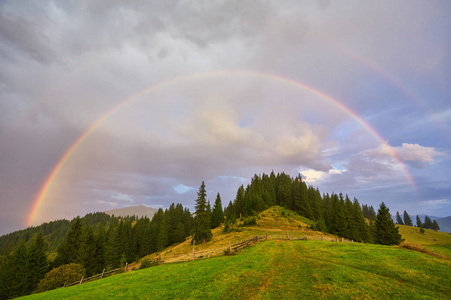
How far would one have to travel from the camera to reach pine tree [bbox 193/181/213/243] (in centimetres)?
6444

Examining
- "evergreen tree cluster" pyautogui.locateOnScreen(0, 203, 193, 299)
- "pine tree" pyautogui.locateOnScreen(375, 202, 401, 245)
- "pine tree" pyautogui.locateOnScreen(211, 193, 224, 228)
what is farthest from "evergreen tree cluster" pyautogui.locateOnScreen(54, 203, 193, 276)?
"pine tree" pyautogui.locateOnScreen(375, 202, 401, 245)

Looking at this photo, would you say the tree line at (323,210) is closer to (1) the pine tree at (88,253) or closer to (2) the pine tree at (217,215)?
(2) the pine tree at (217,215)

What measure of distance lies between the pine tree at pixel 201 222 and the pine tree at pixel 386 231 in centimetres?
5347

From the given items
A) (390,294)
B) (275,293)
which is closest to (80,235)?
(275,293)

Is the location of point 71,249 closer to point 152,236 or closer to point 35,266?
point 35,266

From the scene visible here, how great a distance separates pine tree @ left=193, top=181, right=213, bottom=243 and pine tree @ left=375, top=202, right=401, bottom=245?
53472 mm

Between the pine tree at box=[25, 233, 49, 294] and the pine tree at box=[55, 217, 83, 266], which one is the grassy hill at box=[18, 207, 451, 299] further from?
the pine tree at box=[55, 217, 83, 266]

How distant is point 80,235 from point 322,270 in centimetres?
8609

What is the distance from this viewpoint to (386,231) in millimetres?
57750

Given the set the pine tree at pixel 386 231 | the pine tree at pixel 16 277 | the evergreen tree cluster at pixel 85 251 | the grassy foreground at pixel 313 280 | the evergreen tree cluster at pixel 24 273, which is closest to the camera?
the grassy foreground at pixel 313 280

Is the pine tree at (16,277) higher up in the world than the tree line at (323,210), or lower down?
lower down

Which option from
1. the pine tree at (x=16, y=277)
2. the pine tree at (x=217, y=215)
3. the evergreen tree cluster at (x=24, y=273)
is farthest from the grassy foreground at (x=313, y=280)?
the pine tree at (x=217, y=215)

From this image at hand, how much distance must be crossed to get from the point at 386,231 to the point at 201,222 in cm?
5804

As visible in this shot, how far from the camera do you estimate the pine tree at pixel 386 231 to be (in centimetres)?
5647
